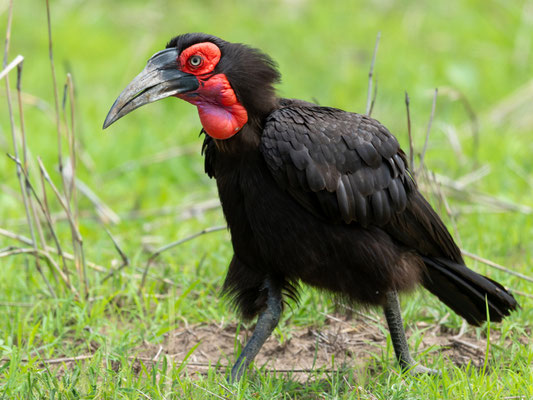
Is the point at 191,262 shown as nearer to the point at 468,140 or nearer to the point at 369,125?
the point at 369,125

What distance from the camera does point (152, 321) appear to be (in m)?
3.43

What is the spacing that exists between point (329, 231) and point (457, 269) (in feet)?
2.20

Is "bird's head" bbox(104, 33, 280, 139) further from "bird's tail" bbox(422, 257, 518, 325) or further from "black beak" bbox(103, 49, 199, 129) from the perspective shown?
"bird's tail" bbox(422, 257, 518, 325)

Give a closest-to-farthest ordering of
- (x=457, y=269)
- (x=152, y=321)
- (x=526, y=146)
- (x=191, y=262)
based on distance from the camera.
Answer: (x=457, y=269)
(x=152, y=321)
(x=191, y=262)
(x=526, y=146)

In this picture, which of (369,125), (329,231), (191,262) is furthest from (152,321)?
(369,125)

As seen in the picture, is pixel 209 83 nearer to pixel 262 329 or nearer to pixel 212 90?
pixel 212 90

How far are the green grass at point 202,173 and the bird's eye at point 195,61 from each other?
608 millimetres

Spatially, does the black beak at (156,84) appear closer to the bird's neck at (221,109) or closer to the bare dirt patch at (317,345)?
the bird's neck at (221,109)

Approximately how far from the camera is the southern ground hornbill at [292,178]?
275 cm

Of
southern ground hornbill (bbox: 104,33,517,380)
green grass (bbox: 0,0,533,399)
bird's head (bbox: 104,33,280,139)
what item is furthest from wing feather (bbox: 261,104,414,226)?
green grass (bbox: 0,0,533,399)

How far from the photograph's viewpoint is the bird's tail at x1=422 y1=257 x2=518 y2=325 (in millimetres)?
3084

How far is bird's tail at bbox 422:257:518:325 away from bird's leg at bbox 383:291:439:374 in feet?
0.73

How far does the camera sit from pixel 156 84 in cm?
279

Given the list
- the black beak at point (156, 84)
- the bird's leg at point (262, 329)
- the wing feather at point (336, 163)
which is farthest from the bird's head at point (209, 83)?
the bird's leg at point (262, 329)
